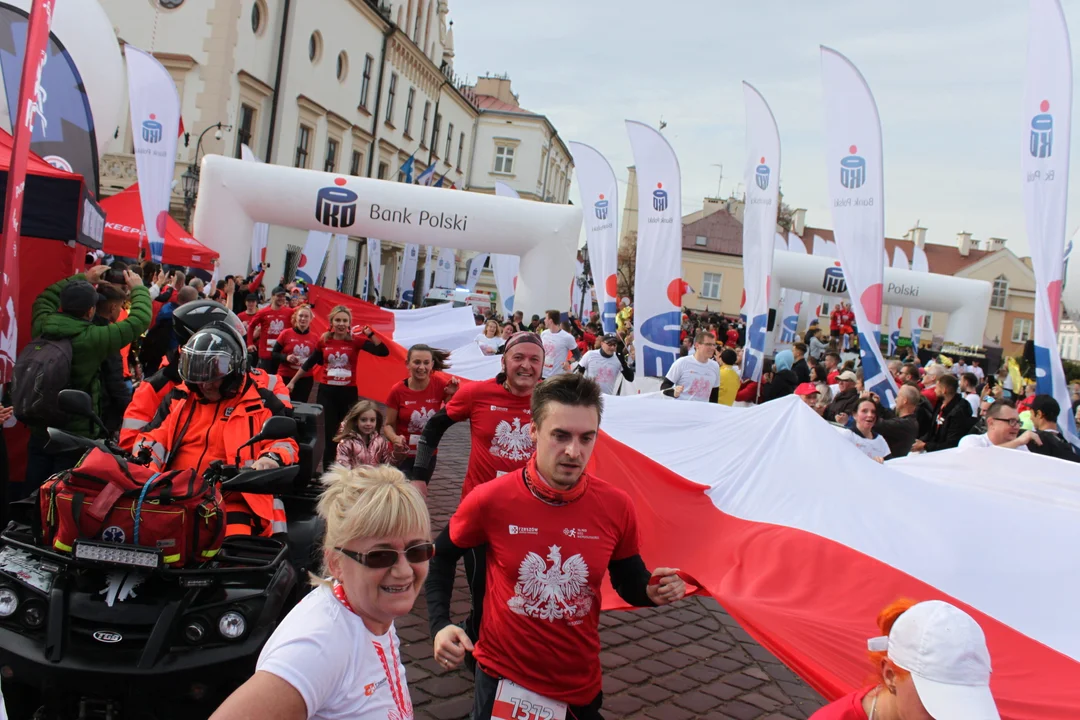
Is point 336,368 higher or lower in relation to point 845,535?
higher

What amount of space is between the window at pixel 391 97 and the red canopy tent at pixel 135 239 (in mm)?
28902

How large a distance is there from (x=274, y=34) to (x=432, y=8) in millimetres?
20213

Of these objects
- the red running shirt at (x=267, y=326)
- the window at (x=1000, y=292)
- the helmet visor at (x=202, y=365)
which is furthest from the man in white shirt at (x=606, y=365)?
the window at (x=1000, y=292)

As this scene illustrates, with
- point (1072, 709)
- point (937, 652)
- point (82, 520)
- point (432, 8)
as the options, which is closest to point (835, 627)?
point (1072, 709)

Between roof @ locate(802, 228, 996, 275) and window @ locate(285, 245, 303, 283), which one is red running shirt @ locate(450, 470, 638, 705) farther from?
roof @ locate(802, 228, 996, 275)

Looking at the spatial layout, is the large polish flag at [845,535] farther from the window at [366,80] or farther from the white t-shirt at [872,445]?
the window at [366,80]

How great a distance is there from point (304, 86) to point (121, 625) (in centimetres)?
3529

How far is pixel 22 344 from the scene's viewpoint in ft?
24.5

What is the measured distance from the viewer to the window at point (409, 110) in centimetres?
4912

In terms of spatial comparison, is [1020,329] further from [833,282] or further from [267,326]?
[267,326]

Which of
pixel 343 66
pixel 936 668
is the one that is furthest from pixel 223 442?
pixel 343 66

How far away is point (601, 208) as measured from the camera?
1988cm

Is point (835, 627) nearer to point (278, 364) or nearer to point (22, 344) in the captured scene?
point (22, 344)

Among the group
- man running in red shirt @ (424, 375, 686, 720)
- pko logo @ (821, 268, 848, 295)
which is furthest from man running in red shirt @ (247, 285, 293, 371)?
pko logo @ (821, 268, 848, 295)
